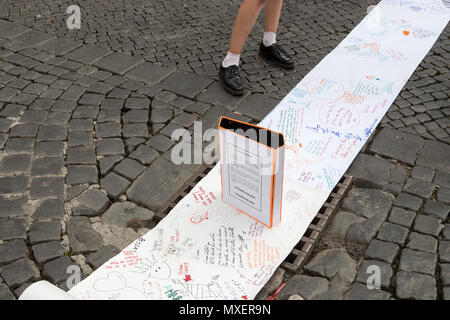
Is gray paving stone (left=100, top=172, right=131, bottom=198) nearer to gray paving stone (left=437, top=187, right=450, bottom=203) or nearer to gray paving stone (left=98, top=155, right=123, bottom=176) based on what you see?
gray paving stone (left=98, top=155, right=123, bottom=176)

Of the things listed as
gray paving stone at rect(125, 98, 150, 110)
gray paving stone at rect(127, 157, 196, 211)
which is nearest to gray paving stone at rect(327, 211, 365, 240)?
gray paving stone at rect(127, 157, 196, 211)

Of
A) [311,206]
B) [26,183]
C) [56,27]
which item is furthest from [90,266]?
[56,27]

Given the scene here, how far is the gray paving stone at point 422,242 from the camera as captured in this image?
2449 mm

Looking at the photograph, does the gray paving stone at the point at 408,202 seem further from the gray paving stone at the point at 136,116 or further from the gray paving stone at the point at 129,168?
the gray paving stone at the point at 136,116

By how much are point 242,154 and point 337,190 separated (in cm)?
76

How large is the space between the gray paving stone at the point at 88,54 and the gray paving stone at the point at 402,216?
9.41 feet

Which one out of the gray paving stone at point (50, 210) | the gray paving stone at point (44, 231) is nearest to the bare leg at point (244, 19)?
the gray paving stone at point (50, 210)

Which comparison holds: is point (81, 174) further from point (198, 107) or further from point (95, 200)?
point (198, 107)

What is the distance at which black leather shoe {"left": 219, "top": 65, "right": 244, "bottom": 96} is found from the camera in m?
Answer: 3.66

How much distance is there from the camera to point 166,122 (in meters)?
3.43

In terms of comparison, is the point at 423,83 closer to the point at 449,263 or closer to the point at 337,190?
the point at 337,190

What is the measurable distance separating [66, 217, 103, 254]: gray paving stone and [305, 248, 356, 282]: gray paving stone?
114 cm

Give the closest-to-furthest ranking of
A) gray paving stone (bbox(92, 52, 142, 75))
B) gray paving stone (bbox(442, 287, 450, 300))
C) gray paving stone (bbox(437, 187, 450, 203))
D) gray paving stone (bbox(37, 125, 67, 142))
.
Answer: gray paving stone (bbox(442, 287, 450, 300))
gray paving stone (bbox(437, 187, 450, 203))
gray paving stone (bbox(37, 125, 67, 142))
gray paving stone (bbox(92, 52, 142, 75))

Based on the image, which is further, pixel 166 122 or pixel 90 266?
pixel 166 122
